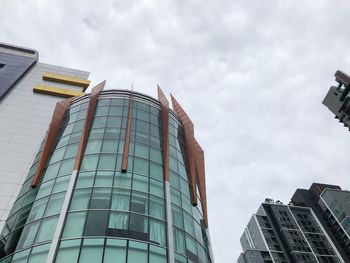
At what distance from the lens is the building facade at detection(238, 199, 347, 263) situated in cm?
9788

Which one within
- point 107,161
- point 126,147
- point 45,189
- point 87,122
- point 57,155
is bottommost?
point 45,189

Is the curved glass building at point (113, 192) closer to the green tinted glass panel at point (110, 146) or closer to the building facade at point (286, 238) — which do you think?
the green tinted glass panel at point (110, 146)

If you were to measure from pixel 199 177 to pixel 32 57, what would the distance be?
40649mm

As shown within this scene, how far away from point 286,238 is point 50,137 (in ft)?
301

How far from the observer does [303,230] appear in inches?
4291

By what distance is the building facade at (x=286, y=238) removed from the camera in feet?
321

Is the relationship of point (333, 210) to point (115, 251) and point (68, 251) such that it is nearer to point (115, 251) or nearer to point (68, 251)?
point (115, 251)

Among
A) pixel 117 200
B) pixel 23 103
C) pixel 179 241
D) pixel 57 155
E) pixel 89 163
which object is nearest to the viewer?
pixel 179 241

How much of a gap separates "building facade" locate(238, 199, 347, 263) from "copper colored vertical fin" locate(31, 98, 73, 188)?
258 feet

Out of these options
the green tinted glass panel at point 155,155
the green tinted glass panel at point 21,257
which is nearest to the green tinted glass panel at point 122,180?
the green tinted glass panel at point 155,155

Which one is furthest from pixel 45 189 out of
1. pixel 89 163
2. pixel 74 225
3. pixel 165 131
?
pixel 165 131

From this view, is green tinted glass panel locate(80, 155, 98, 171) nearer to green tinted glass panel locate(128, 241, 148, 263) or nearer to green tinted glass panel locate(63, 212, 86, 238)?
green tinted glass panel locate(63, 212, 86, 238)

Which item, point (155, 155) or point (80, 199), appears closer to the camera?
point (80, 199)

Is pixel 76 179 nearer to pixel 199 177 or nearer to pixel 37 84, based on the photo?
pixel 199 177
